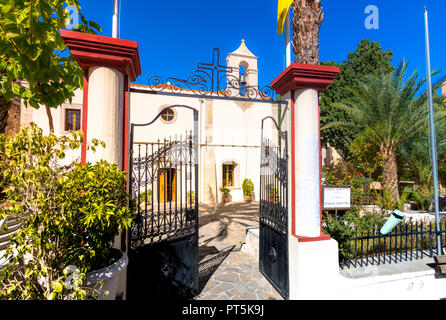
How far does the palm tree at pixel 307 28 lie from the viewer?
383 cm

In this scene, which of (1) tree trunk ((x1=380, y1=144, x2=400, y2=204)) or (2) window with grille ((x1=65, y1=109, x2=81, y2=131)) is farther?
(2) window with grille ((x1=65, y1=109, x2=81, y2=131))

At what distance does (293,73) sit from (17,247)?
348cm

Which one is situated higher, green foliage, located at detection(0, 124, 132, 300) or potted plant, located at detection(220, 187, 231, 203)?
green foliage, located at detection(0, 124, 132, 300)

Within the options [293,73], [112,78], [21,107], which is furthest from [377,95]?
[21,107]

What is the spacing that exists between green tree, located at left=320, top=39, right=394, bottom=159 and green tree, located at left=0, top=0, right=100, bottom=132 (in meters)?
14.3

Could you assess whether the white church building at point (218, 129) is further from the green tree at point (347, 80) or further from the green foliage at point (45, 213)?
the green foliage at point (45, 213)

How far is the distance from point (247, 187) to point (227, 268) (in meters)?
10.1

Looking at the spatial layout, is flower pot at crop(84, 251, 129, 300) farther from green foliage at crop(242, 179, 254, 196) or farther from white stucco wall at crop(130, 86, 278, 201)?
green foliage at crop(242, 179, 254, 196)

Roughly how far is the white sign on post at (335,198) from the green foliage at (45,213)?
3346 millimetres

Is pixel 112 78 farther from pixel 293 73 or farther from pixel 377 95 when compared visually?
pixel 377 95

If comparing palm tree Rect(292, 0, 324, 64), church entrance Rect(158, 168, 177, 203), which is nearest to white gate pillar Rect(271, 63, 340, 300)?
palm tree Rect(292, 0, 324, 64)

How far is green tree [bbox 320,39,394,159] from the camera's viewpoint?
14.8 m

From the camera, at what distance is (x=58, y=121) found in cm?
1165

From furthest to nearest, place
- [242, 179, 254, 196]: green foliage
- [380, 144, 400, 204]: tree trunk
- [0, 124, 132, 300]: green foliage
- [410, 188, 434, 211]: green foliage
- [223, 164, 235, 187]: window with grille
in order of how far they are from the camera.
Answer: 1. [223, 164, 235, 187]: window with grille
2. [242, 179, 254, 196]: green foliage
3. [410, 188, 434, 211]: green foliage
4. [380, 144, 400, 204]: tree trunk
5. [0, 124, 132, 300]: green foliage
